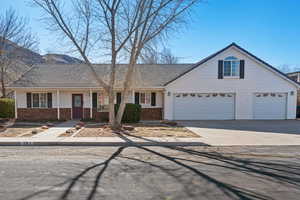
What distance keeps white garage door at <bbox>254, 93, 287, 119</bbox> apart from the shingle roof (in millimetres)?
7179

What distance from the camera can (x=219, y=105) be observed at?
571 inches

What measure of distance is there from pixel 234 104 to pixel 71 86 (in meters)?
13.1

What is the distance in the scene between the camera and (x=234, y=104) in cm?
1449

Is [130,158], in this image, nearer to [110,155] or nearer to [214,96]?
[110,155]

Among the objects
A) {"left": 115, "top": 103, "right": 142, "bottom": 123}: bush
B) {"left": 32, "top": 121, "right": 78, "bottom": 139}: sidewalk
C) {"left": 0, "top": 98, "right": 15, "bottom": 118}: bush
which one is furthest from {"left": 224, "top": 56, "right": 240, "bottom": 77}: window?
{"left": 0, "top": 98, "right": 15, "bottom": 118}: bush

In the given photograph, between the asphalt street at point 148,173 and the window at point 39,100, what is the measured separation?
9.08 metres

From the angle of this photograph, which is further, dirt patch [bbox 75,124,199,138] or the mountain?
the mountain

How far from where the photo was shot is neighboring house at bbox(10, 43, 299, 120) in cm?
1430

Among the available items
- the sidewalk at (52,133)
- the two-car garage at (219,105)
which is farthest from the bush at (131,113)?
the sidewalk at (52,133)

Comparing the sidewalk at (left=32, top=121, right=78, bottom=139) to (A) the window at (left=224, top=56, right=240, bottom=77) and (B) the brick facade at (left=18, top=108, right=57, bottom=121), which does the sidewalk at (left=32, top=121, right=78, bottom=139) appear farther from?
(A) the window at (left=224, top=56, right=240, bottom=77)

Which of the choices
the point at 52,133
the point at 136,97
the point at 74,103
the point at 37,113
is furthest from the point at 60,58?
the point at 52,133

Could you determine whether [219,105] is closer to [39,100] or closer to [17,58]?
[39,100]

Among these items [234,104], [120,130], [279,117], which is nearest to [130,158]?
[120,130]

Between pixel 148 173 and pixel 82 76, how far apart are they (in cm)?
1346
